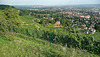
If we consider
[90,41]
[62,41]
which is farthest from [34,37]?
[90,41]

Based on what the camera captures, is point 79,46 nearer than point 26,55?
No

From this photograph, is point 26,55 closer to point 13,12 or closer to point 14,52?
point 14,52

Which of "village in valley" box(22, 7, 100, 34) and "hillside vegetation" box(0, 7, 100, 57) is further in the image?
"village in valley" box(22, 7, 100, 34)

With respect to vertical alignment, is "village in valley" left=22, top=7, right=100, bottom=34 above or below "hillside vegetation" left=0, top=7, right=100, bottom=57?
below

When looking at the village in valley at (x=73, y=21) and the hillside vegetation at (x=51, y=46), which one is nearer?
A: the hillside vegetation at (x=51, y=46)

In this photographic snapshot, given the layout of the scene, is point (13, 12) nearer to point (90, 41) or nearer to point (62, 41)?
point (62, 41)

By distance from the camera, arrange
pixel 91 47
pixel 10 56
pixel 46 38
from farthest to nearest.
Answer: pixel 46 38 → pixel 91 47 → pixel 10 56

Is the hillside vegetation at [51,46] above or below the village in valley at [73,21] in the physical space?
above

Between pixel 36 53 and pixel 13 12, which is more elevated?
pixel 13 12

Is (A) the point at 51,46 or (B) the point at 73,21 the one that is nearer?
(A) the point at 51,46

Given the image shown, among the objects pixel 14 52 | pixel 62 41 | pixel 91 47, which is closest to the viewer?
pixel 14 52

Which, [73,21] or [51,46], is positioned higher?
[51,46]
